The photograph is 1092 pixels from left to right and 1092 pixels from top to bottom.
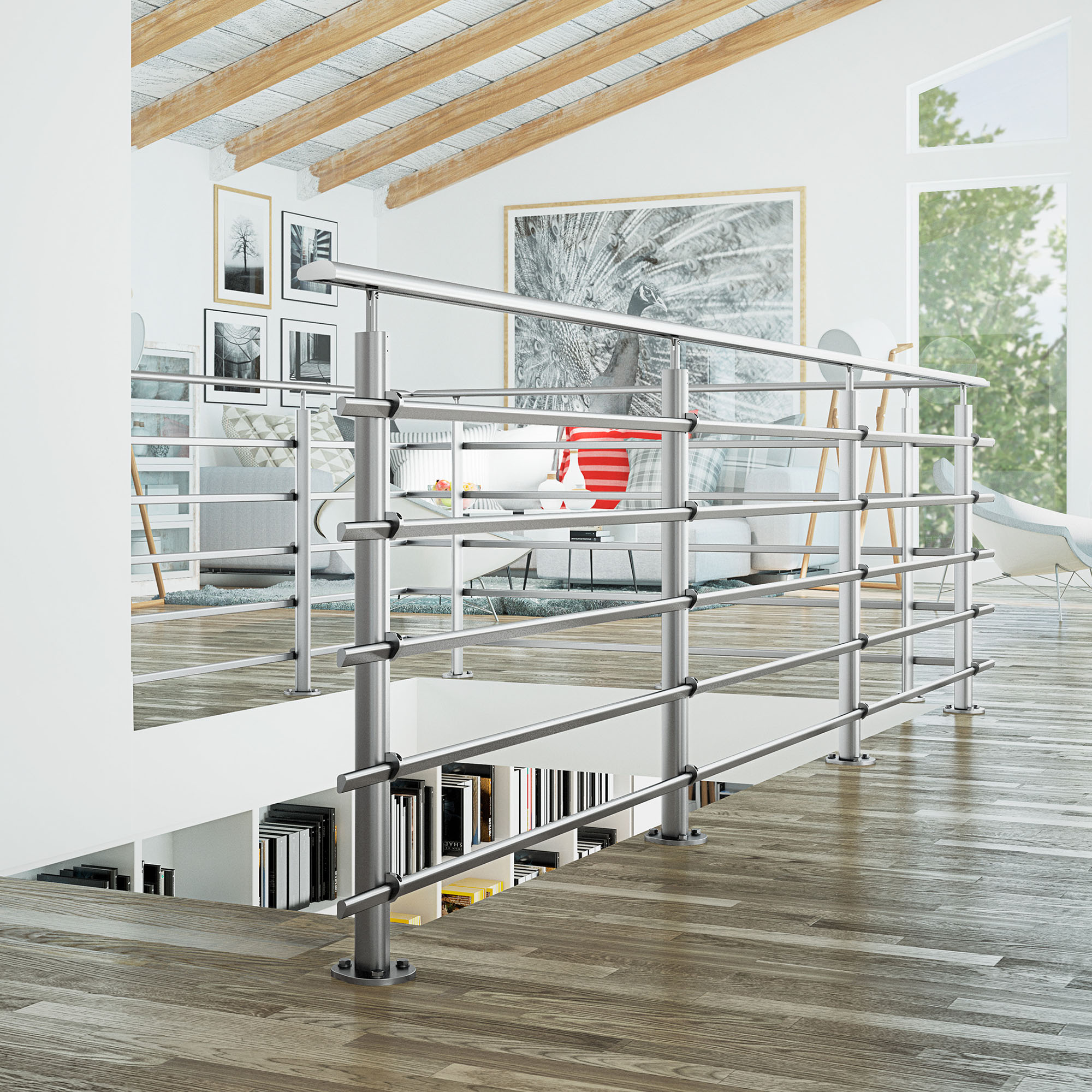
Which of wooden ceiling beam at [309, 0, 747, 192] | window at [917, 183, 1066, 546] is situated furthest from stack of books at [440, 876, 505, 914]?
wooden ceiling beam at [309, 0, 747, 192]

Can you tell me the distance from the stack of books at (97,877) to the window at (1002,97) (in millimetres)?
6625

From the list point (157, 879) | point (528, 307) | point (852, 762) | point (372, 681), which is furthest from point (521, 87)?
point (372, 681)

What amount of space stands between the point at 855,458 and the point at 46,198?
1.56 m

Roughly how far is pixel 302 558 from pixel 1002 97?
5889mm

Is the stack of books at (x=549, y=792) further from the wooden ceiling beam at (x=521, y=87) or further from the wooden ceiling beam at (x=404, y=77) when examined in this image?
the wooden ceiling beam at (x=521, y=87)

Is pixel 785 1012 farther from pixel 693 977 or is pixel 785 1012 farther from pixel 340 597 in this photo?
pixel 340 597

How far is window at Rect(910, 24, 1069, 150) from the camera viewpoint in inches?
310

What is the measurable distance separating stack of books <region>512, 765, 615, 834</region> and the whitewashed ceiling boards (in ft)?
12.0

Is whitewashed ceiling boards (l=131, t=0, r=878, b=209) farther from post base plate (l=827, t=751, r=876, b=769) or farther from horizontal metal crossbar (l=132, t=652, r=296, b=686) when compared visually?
post base plate (l=827, t=751, r=876, b=769)

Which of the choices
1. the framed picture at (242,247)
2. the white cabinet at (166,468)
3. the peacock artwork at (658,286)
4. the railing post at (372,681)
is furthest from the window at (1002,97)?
the railing post at (372,681)

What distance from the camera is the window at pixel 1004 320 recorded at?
7938 mm

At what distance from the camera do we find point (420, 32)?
7.39 metres

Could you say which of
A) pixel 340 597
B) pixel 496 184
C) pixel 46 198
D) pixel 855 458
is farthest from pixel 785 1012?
pixel 496 184

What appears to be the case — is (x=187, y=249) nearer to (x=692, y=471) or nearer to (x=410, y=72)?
(x=410, y=72)
